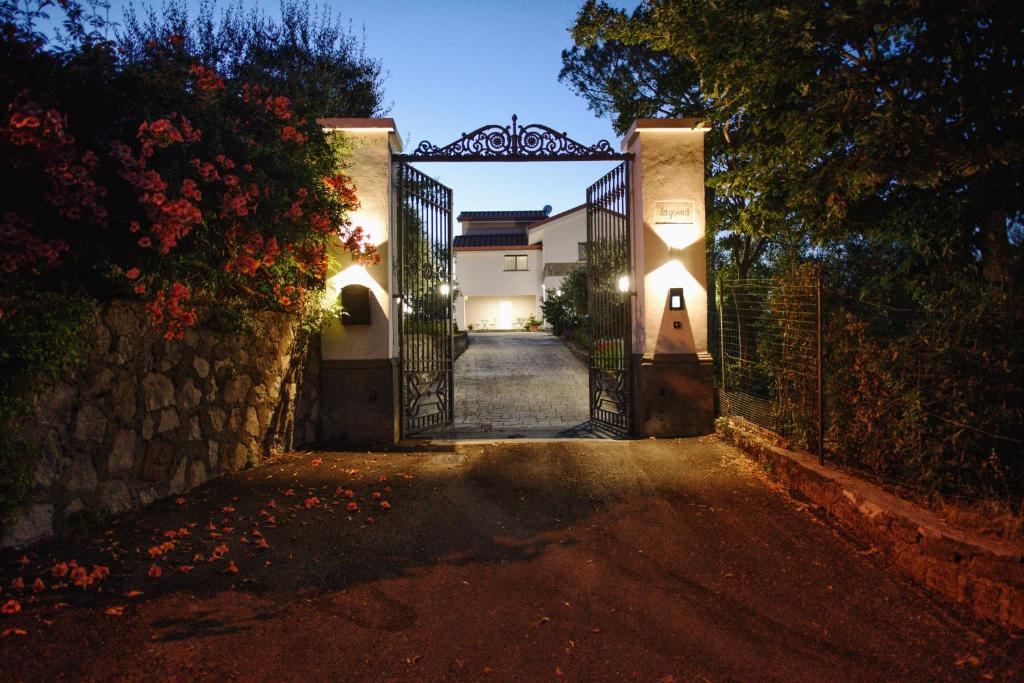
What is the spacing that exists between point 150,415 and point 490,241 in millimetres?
36875

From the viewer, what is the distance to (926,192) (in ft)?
24.2

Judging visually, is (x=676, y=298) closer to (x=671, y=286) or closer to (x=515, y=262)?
(x=671, y=286)

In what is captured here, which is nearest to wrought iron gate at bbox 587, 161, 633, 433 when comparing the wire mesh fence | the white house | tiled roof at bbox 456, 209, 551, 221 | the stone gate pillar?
the stone gate pillar

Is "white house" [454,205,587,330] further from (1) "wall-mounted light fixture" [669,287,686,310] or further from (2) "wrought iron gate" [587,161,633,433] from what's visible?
(1) "wall-mounted light fixture" [669,287,686,310]

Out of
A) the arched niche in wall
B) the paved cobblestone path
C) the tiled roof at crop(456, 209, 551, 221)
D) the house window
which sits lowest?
the paved cobblestone path

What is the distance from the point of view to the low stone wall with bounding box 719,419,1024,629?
3818mm

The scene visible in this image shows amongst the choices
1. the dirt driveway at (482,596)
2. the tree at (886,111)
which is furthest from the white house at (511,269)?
the dirt driveway at (482,596)

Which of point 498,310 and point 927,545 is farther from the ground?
point 498,310

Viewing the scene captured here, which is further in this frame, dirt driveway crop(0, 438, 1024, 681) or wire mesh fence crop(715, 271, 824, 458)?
wire mesh fence crop(715, 271, 824, 458)

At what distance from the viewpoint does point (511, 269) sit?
40344mm

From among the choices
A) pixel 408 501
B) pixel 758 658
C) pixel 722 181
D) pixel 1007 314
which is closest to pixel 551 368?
pixel 722 181

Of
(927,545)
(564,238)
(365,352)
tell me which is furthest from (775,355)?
(564,238)

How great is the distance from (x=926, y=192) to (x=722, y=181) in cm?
223

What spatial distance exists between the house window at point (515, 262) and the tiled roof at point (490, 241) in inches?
28.9
